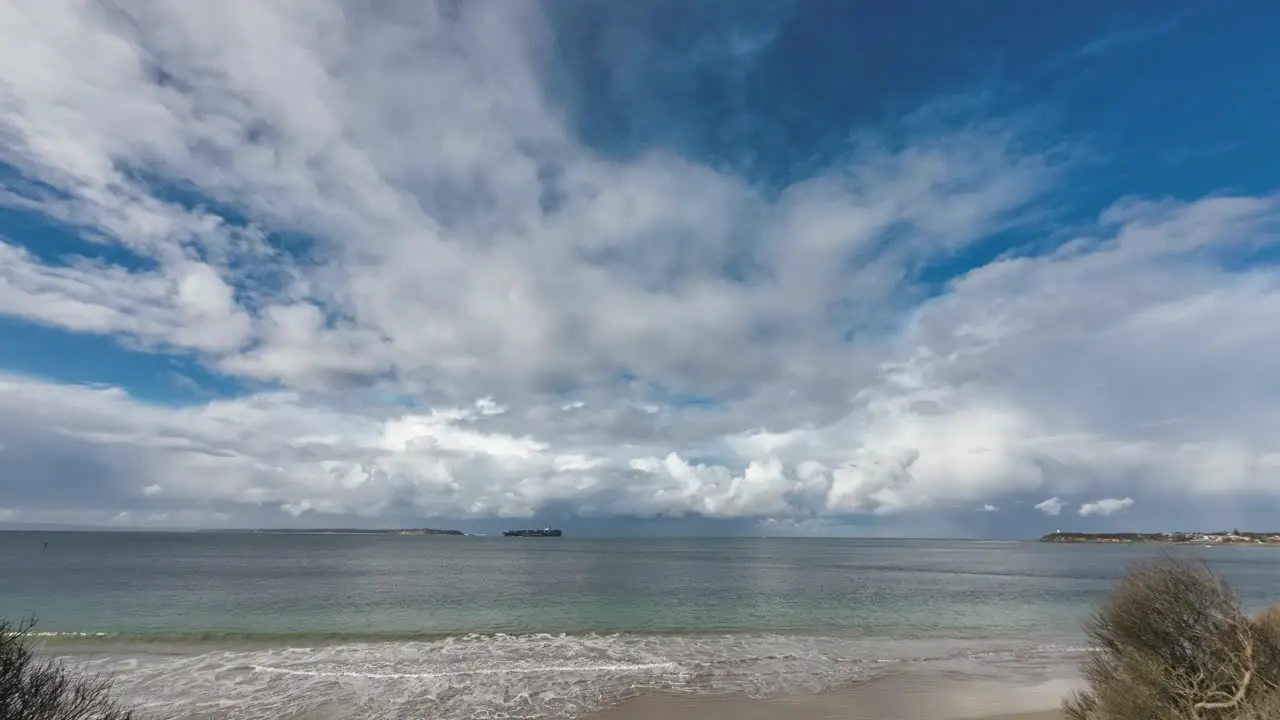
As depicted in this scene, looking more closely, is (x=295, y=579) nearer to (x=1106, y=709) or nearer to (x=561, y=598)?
(x=561, y=598)

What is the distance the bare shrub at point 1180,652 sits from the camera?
10.3 m

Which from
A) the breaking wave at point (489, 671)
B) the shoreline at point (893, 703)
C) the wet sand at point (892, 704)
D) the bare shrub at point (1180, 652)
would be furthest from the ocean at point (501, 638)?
the bare shrub at point (1180, 652)

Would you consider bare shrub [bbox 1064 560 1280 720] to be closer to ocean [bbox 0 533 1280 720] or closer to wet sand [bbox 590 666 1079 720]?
ocean [bbox 0 533 1280 720]

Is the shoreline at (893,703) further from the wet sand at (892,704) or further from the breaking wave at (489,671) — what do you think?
the breaking wave at (489,671)

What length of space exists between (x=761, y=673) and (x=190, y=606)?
41.5 metres

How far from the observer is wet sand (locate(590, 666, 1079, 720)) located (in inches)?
749

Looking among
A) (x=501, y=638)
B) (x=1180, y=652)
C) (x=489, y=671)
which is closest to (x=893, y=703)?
(x=1180, y=652)

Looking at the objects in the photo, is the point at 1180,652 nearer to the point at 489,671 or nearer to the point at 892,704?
the point at 892,704

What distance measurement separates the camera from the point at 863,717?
18.8m

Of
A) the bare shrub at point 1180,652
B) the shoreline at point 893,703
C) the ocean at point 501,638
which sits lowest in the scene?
the ocean at point 501,638

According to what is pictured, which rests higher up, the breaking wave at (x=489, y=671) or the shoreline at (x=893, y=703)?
the shoreline at (x=893, y=703)

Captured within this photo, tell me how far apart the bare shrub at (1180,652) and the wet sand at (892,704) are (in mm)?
6699

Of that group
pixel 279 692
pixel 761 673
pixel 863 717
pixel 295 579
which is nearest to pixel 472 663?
pixel 279 692

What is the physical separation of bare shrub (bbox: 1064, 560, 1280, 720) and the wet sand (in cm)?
670
